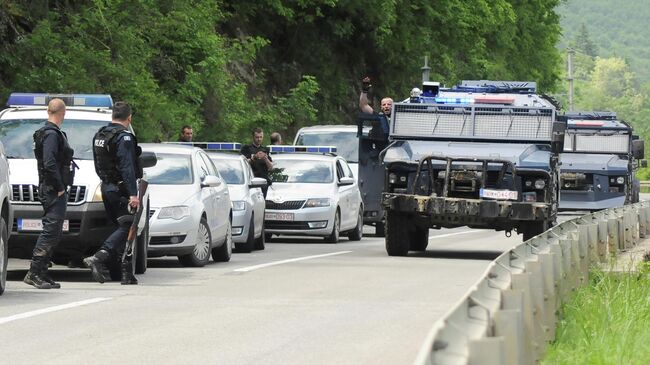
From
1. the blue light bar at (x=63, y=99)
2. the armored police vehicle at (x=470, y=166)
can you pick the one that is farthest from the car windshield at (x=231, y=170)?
Result: the blue light bar at (x=63, y=99)

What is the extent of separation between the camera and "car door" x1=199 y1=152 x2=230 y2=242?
67.7ft

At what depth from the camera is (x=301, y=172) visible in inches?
1136

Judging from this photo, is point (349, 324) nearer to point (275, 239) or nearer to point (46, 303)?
point (46, 303)

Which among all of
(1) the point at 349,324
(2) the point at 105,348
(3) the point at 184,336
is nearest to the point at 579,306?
(1) the point at 349,324

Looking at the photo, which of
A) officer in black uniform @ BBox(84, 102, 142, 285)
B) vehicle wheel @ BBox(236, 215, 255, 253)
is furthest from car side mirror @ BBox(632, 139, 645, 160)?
officer in black uniform @ BBox(84, 102, 142, 285)

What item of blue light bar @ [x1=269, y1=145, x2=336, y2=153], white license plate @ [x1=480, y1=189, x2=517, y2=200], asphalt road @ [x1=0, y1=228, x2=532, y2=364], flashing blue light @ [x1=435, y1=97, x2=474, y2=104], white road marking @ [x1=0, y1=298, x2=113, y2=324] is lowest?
white road marking @ [x1=0, y1=298, x2=113, y2=324]

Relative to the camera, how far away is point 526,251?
1086cm

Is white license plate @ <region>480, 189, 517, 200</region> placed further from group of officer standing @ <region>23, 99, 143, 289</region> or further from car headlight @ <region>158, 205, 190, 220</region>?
group of officer standing @ <region>23, 99, 143, 289</region>

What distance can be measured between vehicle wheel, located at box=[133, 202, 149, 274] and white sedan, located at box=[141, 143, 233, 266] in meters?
1.09

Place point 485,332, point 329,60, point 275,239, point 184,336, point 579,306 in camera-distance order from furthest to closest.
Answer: point 329,60 < point 275,239 < point 579,306 < point 184,336 < point 485,332

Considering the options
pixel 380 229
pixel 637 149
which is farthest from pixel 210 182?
pixel 637 149

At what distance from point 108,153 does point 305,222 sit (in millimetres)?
11671

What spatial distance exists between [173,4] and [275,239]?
19.8 ft

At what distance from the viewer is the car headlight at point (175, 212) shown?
63.2 feet
